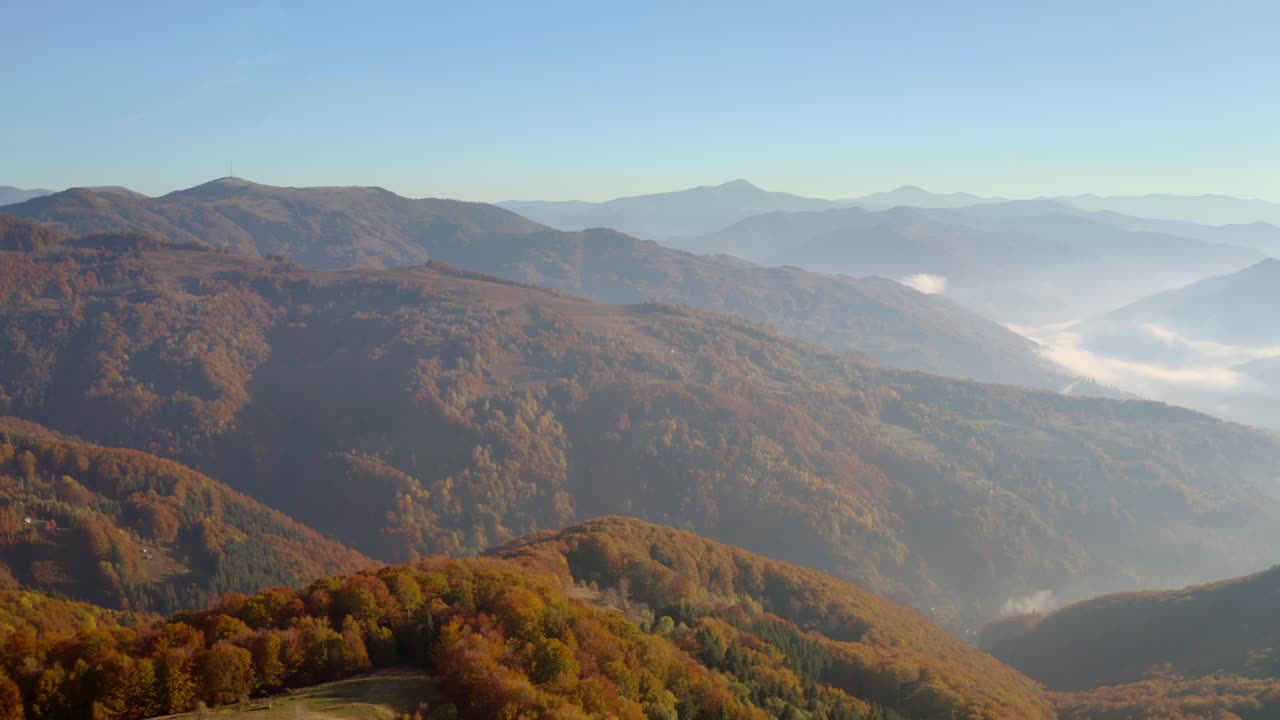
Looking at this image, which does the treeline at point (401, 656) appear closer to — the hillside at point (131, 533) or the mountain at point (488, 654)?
the mountain at point (488, 654)

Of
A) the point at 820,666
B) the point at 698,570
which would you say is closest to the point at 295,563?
the point at 698,570

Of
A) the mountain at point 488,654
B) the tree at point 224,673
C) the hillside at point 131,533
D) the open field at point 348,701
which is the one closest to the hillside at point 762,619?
the mountain at point 488,654

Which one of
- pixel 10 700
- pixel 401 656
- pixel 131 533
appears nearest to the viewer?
pixel 10 700

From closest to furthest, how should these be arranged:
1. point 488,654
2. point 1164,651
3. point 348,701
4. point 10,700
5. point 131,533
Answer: point 10,700 → point 348,701 → point 488,654 → point 1164,651 → point 131,533

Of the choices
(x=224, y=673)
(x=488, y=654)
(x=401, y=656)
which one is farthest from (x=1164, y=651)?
(x=224, y=673)

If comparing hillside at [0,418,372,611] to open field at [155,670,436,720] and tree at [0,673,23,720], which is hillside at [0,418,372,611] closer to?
tree at [0,673,23,720]

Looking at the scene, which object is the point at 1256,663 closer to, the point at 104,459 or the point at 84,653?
the point at 84,653

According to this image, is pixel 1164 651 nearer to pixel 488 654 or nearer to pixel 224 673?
pixel 488 654
